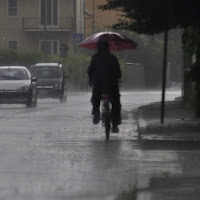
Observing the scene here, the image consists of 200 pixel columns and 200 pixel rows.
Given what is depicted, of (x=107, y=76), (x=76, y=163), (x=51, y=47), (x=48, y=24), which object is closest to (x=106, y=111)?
(x=107, y=76)

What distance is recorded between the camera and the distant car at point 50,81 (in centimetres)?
4281

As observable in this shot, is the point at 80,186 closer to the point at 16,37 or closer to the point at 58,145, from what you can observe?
the point at 58,145

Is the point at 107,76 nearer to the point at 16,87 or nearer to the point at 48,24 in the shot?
the point at 16,87

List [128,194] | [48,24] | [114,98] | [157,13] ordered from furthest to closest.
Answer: [48,24]
[114,98]
[157,13]
[128,194]

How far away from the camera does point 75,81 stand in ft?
221

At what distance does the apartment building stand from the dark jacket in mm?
54709

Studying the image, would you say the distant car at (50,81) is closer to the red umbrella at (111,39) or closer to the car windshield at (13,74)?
the car windshield at (13,74)

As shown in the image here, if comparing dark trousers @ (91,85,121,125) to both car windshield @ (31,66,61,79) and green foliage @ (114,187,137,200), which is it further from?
car windshield @ (31,66,61,79)

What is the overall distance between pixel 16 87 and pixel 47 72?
30.3ft

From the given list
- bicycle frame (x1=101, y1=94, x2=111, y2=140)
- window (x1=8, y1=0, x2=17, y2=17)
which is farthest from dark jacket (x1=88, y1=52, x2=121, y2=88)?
window (x1=8, y1=0, x2=17, y2=17)

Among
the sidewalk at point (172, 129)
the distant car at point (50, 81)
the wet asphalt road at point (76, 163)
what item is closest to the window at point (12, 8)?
the distant car at point (50, 81)

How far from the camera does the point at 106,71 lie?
18609 millimetres

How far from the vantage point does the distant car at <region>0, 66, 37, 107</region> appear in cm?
3503

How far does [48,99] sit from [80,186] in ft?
119
